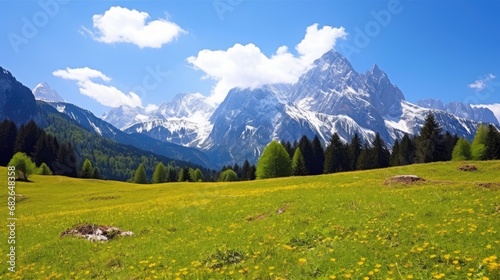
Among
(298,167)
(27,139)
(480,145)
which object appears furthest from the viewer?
(27,139)

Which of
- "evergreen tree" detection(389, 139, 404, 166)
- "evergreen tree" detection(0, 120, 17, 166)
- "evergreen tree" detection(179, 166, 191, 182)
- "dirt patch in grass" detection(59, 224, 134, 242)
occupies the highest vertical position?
"evergreen tree" detection(0, 120, 17, 166)

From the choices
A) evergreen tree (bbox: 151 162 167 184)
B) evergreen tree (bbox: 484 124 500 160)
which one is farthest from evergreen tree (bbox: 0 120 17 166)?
evergreen tree (bbox: 484 124 500 160)

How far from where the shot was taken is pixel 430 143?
100250 mm

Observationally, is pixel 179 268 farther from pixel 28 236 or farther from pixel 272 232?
pixel 28 236

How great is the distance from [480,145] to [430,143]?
11.8 metres

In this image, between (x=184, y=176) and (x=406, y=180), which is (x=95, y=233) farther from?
(x=184, y=176)

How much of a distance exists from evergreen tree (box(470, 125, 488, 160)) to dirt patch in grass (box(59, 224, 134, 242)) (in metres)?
98.5

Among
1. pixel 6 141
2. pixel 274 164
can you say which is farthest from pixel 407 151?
pixel 6 141

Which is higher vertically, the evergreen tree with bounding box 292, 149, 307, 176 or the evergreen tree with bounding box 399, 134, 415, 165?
the evergreen tree with bounding box 399, 134, 415, 165

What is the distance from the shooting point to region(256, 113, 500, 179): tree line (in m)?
92.1

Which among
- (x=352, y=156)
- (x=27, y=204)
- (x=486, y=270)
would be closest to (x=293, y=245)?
(x=486, y=270)

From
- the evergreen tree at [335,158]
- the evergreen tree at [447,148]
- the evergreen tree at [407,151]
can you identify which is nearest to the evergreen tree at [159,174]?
the evergreen tree at [335,158]

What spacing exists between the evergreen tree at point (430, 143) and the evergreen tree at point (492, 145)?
36.4ft

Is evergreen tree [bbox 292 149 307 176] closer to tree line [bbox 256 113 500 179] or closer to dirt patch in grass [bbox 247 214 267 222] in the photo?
tree line [bbox 256 113 500 179]
